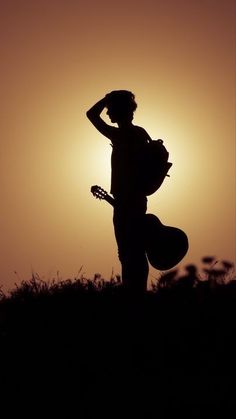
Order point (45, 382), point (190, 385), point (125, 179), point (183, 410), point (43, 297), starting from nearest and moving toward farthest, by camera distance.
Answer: point (183, 410) → point (190, 385) → point (45, 382) → point (125, 179) → point (43, 297)

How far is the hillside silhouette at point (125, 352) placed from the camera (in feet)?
13.4

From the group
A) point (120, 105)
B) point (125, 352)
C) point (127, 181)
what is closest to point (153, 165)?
point (127, 181)

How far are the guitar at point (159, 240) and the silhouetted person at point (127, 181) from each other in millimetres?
66

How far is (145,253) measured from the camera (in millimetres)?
6398

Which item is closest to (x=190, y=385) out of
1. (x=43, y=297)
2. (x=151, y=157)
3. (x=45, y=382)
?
(x=45, y=382)

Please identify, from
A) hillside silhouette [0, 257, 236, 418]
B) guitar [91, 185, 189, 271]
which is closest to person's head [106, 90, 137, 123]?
guitar [91, 185, 189, 271]

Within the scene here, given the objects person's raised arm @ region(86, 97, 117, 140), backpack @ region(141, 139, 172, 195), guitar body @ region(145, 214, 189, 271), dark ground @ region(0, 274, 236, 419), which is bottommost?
dark ground @ region(0, 274, 236, 419)

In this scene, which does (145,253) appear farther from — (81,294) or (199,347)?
(199,347)

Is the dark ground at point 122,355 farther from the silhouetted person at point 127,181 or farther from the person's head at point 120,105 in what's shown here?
the person's head at point 120,105

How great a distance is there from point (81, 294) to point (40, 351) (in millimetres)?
1706

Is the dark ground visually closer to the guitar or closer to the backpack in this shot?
the guitar

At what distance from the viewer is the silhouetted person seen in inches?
243

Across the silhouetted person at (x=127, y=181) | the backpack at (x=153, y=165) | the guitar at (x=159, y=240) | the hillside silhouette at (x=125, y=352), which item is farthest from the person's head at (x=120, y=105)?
the hillside silhouette at (x=125, y=352)

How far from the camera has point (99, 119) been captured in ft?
20.4
